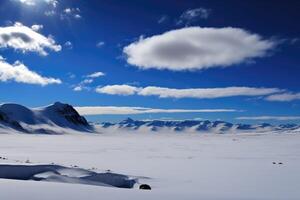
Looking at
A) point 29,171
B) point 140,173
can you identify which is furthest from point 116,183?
point 29,171

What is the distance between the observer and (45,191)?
962 centimetres

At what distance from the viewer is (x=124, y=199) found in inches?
351

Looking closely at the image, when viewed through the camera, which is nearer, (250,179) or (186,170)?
(250,179)

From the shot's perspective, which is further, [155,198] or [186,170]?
[186,170]

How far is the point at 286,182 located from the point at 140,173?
297 inches

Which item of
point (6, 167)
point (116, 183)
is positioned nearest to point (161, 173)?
point (116, 183)

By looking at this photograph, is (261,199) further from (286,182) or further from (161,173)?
(161,173)

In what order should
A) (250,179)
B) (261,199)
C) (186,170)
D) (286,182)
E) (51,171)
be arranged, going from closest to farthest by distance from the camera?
(261,199) < (286,182) < (250,179) < (51,171) < (186,170)

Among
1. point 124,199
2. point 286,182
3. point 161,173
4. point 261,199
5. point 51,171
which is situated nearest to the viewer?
point 124,199

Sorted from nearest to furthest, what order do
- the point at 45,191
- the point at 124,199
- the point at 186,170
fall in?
the point at 124,199 < the point at 45,191 < the point at 186,170

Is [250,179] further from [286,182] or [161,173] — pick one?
[161,173]

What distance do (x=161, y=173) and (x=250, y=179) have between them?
487 centimetres

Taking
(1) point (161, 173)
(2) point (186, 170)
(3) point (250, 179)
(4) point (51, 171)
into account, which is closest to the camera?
(3) point (250, 179)

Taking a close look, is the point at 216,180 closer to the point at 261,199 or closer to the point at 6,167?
the point at 261,199
